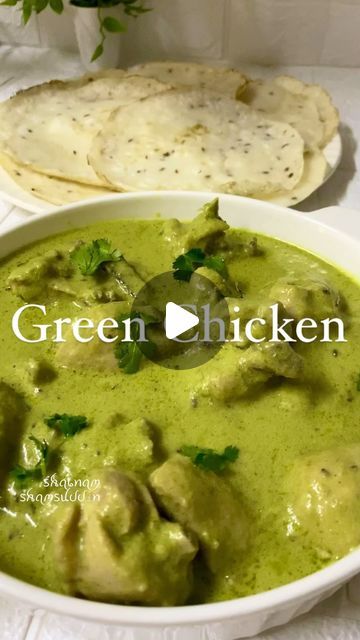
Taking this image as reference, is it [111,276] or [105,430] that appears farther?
[111,276]

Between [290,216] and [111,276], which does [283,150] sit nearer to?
[290,216]

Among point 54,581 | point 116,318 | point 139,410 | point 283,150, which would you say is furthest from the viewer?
point 283,150

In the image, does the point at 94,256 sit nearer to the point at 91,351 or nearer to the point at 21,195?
the point at 91,351

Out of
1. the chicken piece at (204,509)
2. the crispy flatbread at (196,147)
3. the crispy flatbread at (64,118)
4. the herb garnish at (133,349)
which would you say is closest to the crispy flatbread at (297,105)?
the crispy flatbread at (196,147)

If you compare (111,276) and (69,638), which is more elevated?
(111,276)

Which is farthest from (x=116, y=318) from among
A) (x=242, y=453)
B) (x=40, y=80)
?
(x=40, y=80)

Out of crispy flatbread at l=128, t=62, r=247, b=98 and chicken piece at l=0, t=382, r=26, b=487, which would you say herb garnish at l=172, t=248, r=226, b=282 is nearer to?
chicken piece at l=0, t=382, r=26, b=487

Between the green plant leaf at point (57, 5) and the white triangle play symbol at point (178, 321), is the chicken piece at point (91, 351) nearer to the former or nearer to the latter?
the white triangle play symbol at point (178, 321)
